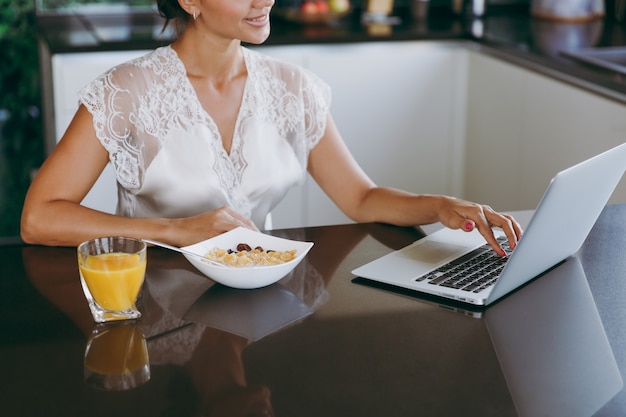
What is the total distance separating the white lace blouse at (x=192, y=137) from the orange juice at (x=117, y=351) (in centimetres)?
67

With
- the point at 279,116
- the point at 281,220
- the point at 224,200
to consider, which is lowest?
the point at 281,220

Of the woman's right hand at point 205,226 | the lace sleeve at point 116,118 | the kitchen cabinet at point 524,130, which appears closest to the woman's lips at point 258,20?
the lace sleeve at point 116,118

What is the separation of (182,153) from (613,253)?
870mm

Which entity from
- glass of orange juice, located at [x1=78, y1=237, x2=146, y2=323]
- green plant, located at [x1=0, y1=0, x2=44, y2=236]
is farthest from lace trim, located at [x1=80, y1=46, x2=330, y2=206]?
green plant, located at [x1=0, y1=0, x2=44, y2=236]

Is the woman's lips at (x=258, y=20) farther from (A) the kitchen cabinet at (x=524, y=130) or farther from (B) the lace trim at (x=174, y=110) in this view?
(A) the kitchen cabinet at (x=524, y=130)

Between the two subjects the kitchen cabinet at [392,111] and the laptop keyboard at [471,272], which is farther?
the kitchen cabinet at [392,111]

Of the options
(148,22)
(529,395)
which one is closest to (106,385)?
(529,395)

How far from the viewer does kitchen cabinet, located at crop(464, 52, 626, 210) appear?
8.95ft

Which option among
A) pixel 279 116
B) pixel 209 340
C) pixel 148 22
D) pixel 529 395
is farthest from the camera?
pixel 148 22

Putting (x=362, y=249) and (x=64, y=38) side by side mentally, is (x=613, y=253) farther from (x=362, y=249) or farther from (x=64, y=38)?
(x=64, y=38)

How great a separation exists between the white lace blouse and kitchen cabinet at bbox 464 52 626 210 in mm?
1018

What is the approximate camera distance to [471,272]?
1438mm

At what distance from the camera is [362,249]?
1576 millimetres

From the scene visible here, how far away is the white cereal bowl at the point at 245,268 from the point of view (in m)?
1.35
